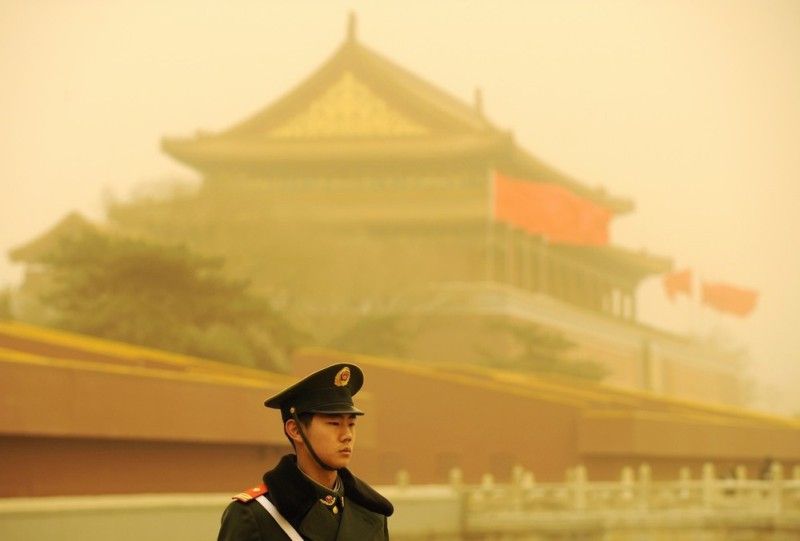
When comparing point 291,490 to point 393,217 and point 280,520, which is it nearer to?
point 280,520

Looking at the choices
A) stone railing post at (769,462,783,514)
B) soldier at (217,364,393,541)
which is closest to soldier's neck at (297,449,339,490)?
soldier at (217,364,393,541)

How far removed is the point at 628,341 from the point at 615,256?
4376mm

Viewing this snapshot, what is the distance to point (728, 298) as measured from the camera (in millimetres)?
56531

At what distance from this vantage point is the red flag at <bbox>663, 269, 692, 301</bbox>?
179ft

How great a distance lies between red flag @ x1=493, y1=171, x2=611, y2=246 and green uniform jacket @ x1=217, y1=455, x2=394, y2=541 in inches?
1486

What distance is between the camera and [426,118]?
145 feet

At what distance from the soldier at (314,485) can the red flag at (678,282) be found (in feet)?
169

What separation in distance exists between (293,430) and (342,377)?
157 millimetres

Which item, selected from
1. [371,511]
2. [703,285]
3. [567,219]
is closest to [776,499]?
[371,511]

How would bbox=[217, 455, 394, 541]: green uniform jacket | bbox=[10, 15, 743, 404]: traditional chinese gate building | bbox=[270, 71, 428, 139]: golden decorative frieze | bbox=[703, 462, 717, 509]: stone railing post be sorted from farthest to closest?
bbox=[270, 71, 428, 139]: golden decorative frieze → bbox=[10, 15, 743, 404]: traditional chinese gate building → bbox=[703, 462, 717, 509]: stone railing post → bbox=[217, 455, 394, 541]: green uniform jacket

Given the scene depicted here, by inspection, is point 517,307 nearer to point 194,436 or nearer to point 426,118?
point 426,118

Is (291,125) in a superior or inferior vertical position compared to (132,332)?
superior

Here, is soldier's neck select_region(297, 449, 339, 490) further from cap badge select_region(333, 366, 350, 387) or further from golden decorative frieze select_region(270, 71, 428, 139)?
golden decorative frieze select_region(270, 71, 428, 139)

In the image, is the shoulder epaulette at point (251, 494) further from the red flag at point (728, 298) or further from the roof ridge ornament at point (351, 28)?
the red flag at point (728, 298)
